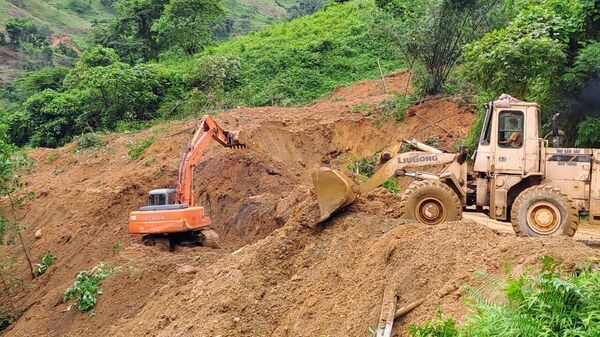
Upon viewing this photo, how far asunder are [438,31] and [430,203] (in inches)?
471

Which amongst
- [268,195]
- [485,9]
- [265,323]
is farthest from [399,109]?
[265,323]

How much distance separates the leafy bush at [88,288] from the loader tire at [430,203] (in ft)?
19.0

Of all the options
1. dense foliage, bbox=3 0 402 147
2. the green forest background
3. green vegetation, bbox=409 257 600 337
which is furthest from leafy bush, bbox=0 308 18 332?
dense foliage, bbox=3 0 402 147

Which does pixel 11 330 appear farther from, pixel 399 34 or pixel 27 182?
pixel 399 34

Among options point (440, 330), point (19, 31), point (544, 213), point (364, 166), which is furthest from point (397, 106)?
point (19, 31)

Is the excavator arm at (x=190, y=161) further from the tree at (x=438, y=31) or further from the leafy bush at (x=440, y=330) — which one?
the leafy bush at (x=440, y=330)

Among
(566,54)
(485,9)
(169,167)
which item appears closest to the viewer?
(566,54)

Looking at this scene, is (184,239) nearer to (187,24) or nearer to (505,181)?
(505,181)

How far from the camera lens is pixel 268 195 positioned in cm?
1752

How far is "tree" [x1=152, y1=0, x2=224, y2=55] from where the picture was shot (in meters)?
38.2

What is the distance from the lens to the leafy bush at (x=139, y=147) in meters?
23.2

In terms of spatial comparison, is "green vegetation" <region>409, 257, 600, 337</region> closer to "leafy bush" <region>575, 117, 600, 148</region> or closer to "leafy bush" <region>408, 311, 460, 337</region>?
"leafy bush" <region>408, 311, 460, 337</region>

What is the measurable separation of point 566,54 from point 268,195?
26.2ft

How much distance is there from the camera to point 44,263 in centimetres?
1681
